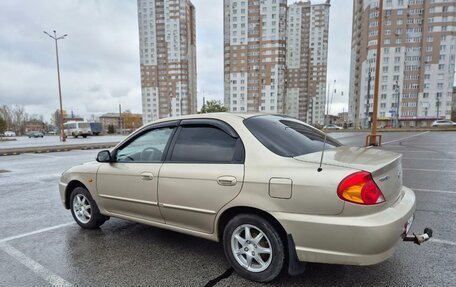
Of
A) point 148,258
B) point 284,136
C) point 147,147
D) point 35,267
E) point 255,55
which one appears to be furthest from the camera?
point 255,55

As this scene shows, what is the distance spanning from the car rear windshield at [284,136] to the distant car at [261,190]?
0.01 m

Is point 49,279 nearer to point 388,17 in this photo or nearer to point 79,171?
point 79,171

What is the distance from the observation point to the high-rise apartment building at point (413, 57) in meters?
66.7

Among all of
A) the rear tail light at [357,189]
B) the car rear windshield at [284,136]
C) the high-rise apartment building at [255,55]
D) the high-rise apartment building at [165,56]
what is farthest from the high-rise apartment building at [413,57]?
the rear tail light at [357,189]

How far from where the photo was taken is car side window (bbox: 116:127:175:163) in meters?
3.32

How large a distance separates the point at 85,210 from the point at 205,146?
244cm

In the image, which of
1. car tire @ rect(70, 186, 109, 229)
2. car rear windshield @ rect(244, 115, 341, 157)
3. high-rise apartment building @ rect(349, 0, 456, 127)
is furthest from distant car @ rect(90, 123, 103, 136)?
high-rise apartment building @ rect(349, 0, 456, 127)

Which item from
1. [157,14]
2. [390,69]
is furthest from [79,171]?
[157,14]

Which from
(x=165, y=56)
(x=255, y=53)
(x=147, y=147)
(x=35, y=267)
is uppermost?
(x=165, y=56)

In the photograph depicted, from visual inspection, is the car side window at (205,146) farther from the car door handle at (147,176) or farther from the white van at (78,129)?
the white van at (78,129)

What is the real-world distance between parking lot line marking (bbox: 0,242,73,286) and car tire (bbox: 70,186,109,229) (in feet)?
2.83

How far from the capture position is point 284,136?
2.80 m

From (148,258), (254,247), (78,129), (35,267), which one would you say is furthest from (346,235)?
(78,129)

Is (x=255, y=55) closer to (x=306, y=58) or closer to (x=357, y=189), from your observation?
(x=306, y=58)
